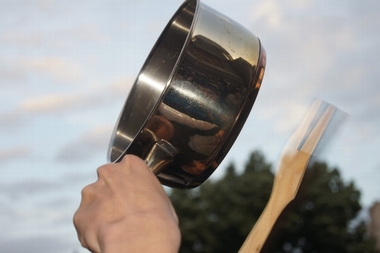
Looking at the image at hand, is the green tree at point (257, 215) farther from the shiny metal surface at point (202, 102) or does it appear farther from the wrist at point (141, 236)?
the wrist at point (141, 236)

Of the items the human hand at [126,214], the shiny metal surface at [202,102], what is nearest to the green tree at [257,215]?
the shiny metal surface at [202,102]

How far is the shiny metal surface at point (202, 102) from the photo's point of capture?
3.82ft

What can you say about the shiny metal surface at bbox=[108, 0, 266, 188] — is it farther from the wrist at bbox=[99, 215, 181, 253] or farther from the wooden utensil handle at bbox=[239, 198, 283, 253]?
the wrist at bbox=[99, 215, 181, 253]

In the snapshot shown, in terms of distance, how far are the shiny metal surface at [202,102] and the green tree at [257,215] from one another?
21101 millimetres

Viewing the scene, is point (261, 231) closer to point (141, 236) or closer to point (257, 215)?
point (141, 236)

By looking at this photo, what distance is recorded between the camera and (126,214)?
2.58ft

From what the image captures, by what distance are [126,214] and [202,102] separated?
440mm

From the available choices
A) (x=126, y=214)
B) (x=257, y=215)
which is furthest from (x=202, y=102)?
(x=257, y=215)

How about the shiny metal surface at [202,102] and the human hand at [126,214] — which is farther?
the shiny metal surface at [202,102]

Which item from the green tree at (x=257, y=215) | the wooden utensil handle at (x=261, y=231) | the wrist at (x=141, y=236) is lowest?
the green tree at (x=257, y=215)

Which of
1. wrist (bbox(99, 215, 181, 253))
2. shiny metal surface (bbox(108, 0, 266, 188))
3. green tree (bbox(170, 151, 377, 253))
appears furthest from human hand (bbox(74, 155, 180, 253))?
green tree (bbox(170, 151, 377, 253))

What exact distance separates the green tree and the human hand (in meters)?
21.5

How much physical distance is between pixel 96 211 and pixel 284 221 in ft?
1.45

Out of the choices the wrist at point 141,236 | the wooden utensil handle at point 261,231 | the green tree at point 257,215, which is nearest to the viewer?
the wrist at point 141,236
